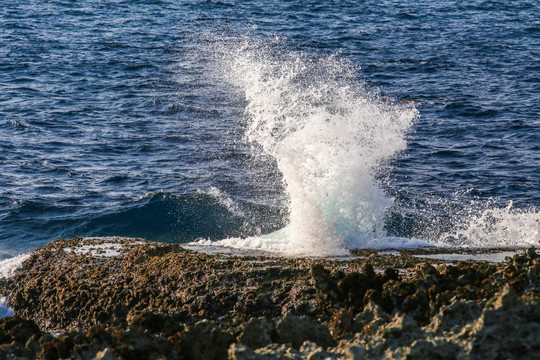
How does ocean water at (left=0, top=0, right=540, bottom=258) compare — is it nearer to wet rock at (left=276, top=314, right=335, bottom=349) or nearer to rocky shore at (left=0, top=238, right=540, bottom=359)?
rocky shore at (left=0, top=238, right=540, bottom=359)

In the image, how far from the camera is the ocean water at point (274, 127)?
14680 mm

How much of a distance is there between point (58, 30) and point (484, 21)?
2162 cm

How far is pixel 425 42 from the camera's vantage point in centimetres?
2936

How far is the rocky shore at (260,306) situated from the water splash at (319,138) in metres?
1.74

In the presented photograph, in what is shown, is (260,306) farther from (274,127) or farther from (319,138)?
(274,127)

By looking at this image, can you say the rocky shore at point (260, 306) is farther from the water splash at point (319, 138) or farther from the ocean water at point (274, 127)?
the ocean water at point (274, 127)

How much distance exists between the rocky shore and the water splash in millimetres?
1743

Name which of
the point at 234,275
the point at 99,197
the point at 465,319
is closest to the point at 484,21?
the point at 99,197

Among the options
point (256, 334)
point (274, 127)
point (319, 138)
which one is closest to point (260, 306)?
point (256, 334)

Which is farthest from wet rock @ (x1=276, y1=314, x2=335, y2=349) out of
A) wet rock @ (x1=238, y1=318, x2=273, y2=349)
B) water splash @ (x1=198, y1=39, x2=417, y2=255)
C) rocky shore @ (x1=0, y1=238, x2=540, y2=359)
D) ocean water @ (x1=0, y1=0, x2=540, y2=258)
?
ocean water @ (x1=0, y1=0, x2=540, y2=258)

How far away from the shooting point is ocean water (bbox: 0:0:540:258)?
14680 millimetres

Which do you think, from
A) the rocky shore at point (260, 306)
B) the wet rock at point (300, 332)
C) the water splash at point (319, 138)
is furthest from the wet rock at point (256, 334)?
the water splash at point (319, 138)

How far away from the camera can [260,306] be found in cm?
873

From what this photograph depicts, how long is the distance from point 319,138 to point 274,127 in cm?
481
